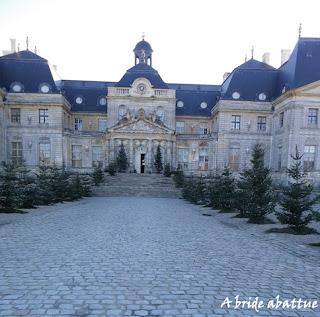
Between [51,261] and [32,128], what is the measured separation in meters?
33.1

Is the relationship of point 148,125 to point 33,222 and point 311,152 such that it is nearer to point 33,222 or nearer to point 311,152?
point 311,152

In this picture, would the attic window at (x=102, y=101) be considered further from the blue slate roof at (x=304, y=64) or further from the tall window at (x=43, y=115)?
the blue slate roof at (x=304, y=64)

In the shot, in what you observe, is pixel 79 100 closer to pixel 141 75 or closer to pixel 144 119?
pixel 141 75

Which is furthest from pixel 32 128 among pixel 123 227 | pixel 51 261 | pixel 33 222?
pixel 51 261

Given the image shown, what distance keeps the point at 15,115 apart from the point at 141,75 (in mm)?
16539

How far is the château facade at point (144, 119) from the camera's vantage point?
34812mm

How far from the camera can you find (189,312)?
13.9 ft

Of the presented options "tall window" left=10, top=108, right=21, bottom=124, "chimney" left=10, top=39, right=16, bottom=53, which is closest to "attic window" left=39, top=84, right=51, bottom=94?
"tall window" left=10, top=108, right=21, bottom=124

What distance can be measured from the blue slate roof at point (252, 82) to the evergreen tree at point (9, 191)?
28.2 m

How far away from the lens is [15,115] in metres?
36.3

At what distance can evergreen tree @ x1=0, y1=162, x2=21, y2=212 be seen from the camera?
14.8 meters

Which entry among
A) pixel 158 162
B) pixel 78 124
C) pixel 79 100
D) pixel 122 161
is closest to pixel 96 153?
pixel 122 161

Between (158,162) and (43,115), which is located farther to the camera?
(158,162)

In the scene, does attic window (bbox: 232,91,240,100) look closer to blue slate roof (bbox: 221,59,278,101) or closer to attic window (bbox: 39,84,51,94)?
blue slate roof (bbox: 221,59,278,101)
